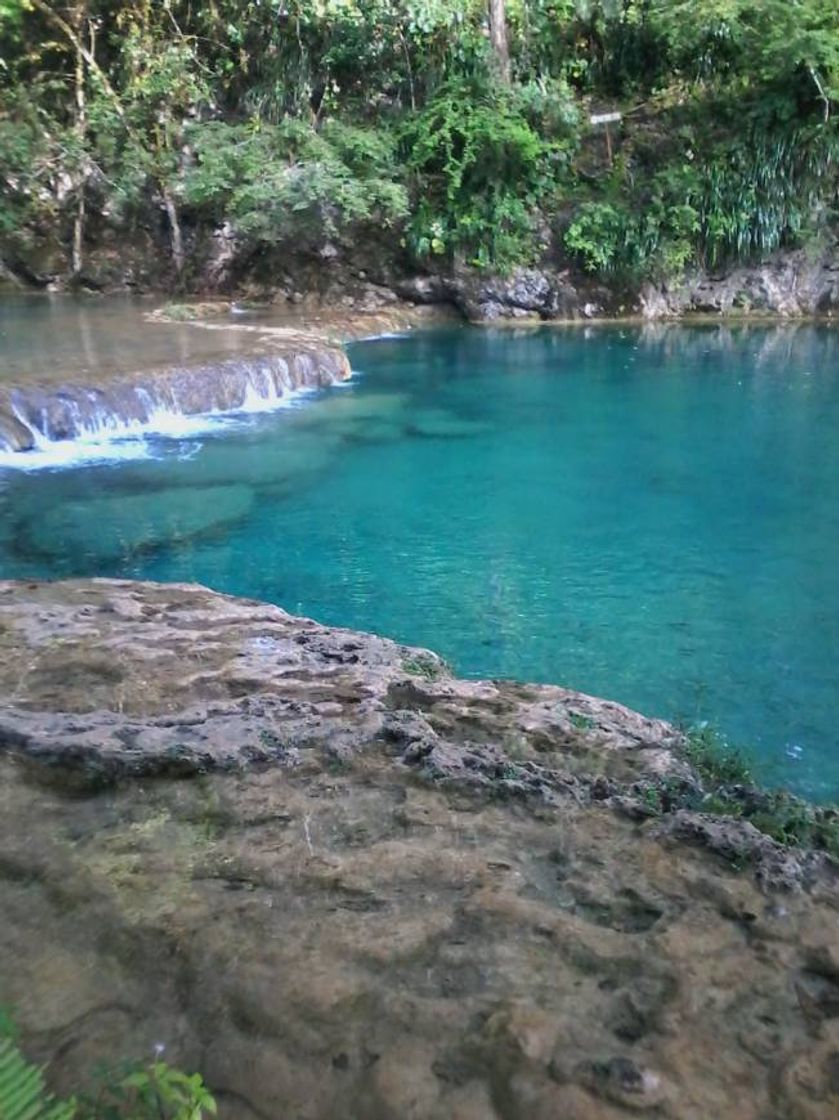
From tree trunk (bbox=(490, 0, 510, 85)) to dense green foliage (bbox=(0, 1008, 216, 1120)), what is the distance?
1981cm

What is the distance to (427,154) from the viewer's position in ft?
60.7

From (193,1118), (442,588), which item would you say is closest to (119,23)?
(442,588)

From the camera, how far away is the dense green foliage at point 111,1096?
1465mm

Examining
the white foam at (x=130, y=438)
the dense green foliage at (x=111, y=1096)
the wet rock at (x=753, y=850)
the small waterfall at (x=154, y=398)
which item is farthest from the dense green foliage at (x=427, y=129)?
the dense green foliage at (x=111, y=1096)

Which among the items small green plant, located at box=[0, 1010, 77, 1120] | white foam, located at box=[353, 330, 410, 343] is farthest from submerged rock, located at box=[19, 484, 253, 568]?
white foam, located at box=[353, 330, 410, 343]

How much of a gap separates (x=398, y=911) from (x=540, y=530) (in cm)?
559

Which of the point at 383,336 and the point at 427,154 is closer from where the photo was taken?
the point at 383,336

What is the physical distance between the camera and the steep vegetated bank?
60.0 ft

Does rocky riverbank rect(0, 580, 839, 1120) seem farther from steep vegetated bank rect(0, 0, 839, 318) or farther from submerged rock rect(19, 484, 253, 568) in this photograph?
steep vegetated bank rect(0, 0, 839, 318)

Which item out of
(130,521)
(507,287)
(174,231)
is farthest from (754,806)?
(174,231)

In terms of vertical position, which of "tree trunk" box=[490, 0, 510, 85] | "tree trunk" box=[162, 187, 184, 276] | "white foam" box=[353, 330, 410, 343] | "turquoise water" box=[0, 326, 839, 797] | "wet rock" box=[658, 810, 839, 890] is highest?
"tree trunk" box=[490, 0, 510, 85]

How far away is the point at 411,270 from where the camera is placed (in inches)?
770

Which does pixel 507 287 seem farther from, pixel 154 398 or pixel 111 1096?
pixel 111 1096

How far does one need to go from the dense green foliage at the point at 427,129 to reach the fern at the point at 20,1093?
17.4 meters
